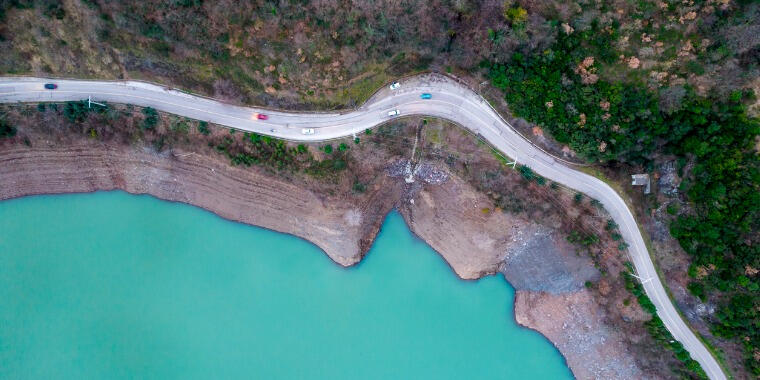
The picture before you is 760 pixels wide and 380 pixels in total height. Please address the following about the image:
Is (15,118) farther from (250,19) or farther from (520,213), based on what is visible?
(520,213)

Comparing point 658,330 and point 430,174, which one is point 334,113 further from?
point 658,330

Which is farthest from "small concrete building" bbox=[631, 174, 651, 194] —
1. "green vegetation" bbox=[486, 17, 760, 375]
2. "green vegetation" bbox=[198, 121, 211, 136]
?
"green vegetation" bbox=[198, 121, 211, 136]

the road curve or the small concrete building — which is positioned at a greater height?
the road curve

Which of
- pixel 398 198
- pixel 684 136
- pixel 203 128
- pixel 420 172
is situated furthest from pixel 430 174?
pixel 203 128

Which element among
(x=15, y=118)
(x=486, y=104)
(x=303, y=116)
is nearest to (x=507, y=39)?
(x=486, y=104)

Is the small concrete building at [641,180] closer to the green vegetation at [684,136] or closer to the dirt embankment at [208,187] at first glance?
the green vegetation at [684,136]

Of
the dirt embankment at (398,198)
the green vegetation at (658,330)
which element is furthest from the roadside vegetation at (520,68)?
the green vegetation at (658,330)

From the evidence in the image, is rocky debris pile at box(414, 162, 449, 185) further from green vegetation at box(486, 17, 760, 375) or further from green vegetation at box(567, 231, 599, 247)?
green vegetation at box(567, 231, 599, 247)
